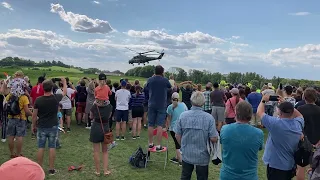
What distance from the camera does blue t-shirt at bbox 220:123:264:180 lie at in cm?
382

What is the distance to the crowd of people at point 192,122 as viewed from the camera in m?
3.91

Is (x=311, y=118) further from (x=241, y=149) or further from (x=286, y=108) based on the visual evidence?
(x=241, y=149)

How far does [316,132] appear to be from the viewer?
19.1 ft

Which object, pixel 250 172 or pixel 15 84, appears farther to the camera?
pixel 15 84

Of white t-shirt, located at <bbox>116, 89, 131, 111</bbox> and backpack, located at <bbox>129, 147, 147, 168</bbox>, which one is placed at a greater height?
white t-shirt, located at <bbox>116, 89, 131, 111</bbox>

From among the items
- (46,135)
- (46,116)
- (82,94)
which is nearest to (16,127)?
(46,135)

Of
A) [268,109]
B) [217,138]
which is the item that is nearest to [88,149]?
[217,138]

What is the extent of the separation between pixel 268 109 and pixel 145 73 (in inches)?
1455

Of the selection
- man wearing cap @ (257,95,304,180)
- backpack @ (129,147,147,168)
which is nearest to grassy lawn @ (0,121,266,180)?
backpack @ (129,147,147,168)

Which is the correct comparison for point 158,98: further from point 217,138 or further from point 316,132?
point 316,132

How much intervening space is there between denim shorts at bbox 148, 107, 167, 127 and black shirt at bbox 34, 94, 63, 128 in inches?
86.9

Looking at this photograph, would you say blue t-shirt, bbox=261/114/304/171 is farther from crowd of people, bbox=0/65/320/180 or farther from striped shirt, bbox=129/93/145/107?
striped shirt, bbox=129/93/145/107

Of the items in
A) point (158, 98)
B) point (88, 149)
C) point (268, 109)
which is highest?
point (158, 98)

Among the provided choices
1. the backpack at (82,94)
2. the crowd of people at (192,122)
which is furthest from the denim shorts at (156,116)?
the backpack at (82,94)
